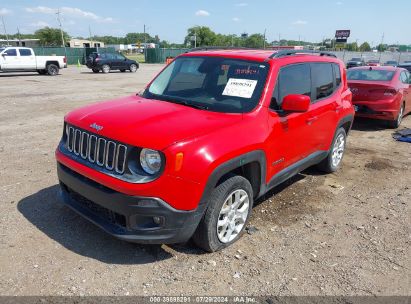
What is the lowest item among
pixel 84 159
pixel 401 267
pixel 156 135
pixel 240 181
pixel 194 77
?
pixel 401 267

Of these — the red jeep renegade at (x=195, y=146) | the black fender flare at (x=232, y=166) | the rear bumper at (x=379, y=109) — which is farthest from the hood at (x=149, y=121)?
the rear bumper at (x=379, y=109)

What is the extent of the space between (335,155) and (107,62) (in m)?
25.3

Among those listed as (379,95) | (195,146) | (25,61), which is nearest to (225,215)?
(195,146)

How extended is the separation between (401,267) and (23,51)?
24.9 m

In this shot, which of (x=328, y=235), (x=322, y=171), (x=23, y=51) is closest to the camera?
(x=328, y=235)

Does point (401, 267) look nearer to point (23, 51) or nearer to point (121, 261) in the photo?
point (121, 261)

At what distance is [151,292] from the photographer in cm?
293

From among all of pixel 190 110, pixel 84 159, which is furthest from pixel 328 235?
pixel 84 159

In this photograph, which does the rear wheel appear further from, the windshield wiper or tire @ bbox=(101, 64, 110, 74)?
the windshield wiper

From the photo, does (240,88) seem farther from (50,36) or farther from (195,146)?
(50,36)

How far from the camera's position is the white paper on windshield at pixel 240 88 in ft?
12.3

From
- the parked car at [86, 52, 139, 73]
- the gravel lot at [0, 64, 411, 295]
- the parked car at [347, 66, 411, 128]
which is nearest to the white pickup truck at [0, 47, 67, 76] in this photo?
the parked car at [86, 52, 139, 73]

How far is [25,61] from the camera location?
2308 centimetres

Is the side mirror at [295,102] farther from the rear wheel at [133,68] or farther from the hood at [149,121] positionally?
the rear wheel at [133,68]
